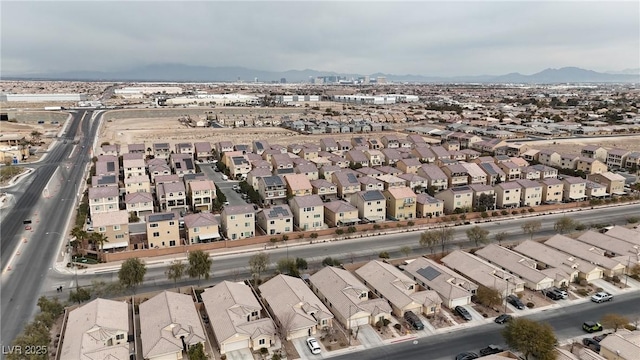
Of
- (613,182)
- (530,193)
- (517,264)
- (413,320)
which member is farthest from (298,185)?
(613,182)

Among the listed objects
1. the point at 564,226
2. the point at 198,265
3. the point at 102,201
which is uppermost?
the point at 102,201

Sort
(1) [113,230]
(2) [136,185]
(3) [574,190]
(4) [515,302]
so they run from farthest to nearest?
(3) [574,190] < (2) [136,185] < (1) [113,230] < (4) [515,302]

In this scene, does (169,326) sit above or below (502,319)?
above

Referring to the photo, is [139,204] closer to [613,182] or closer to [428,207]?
[428,207]

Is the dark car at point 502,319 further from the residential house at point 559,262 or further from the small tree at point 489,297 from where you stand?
the residential house at point 559,262

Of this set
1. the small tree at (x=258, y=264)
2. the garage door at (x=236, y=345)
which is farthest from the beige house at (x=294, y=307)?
the garage door at (x=236, y=345)

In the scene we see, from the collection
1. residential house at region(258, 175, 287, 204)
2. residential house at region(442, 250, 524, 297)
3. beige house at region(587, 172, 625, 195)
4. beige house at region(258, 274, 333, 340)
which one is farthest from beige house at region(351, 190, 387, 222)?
beige house at region(587, 172, 625, 195)
